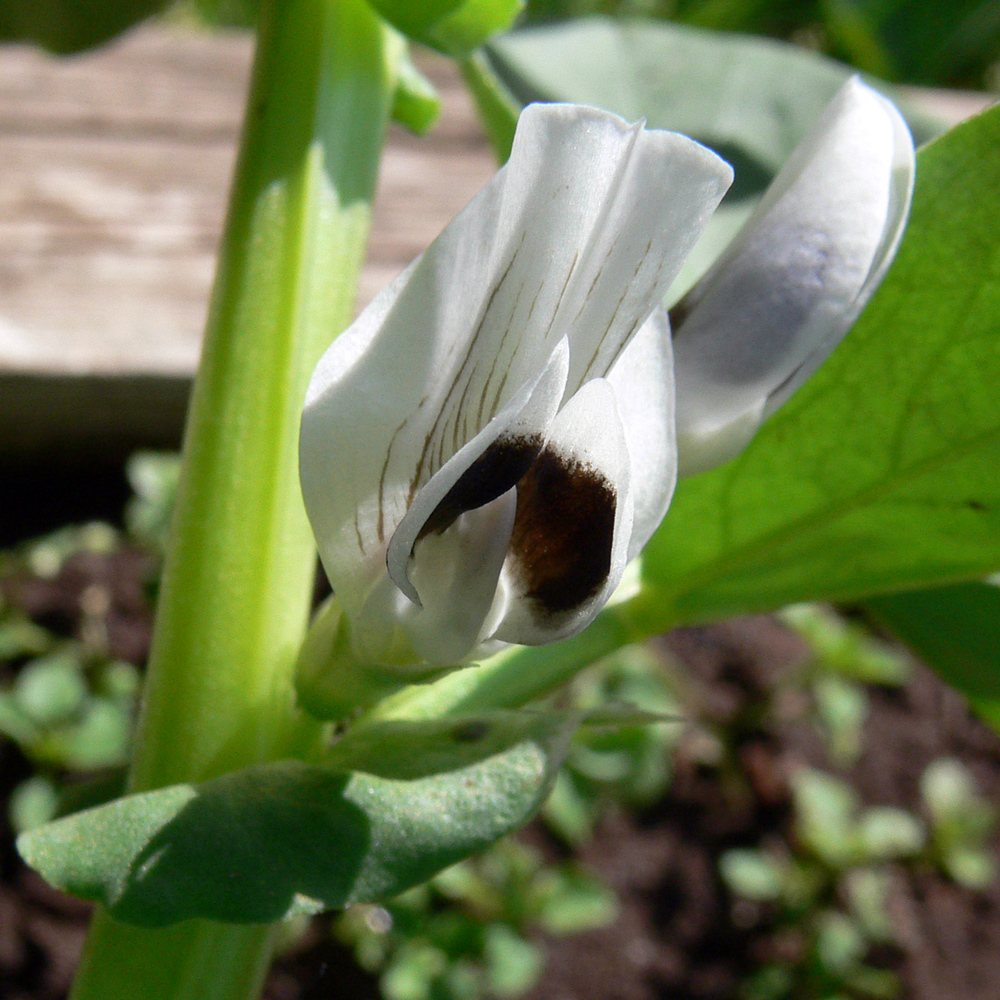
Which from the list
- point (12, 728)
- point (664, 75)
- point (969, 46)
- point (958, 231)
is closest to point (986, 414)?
point (958, 231)

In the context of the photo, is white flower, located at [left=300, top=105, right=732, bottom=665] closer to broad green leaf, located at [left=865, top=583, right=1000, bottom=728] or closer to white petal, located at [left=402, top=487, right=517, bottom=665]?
white petal, located at [left=402, top=487, right=517, bottom=665]

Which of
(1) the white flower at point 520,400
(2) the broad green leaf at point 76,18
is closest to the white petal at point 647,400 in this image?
(1) the white flower at point 520,400

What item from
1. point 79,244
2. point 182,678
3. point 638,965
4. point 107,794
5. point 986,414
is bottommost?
point 638,965

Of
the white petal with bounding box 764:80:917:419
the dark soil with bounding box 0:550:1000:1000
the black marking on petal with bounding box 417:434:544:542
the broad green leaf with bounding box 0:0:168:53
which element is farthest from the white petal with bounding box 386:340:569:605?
the dark soil with bounding box 0:550:1000:1000

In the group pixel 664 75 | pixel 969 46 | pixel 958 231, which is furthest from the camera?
pixel 969 46

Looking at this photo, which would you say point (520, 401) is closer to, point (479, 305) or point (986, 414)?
point (479, 305)
